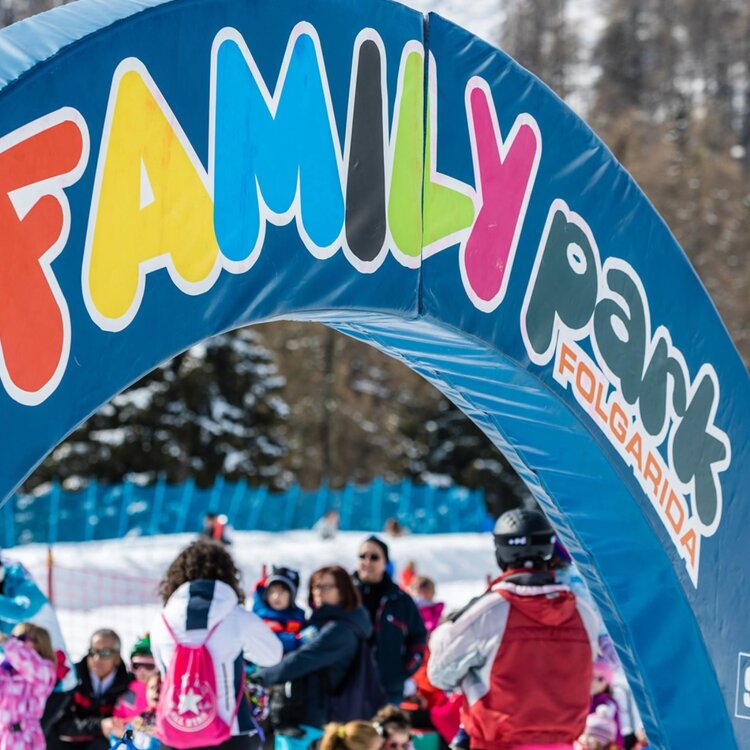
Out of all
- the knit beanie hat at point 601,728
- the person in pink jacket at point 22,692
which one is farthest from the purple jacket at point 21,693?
the knit beanie hat at point 601,728

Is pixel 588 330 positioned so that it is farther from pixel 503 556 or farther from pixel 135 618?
pixel 135 618

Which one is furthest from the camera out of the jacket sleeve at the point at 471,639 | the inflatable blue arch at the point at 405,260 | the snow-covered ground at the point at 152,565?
the snow-covered ground at the point at 152,565

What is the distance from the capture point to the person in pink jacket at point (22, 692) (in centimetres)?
584

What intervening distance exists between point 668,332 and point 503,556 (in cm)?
103

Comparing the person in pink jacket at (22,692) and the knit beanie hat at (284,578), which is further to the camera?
the knit beanie hat at (284,578)

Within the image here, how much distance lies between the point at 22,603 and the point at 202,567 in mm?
1650

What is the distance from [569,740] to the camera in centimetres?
510

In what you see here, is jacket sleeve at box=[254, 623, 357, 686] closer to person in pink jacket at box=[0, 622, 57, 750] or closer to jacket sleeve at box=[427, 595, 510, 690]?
person in pink jacket at box=[0, 622, 57, 750]

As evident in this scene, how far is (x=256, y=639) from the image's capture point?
527cm

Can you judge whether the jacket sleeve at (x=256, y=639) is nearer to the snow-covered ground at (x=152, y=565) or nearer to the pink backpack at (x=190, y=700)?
the pink backpack at (x=190, y=700)

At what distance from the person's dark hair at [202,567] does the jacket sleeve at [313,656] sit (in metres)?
1.09

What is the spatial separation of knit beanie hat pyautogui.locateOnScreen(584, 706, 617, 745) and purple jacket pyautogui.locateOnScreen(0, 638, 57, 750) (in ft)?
8.30

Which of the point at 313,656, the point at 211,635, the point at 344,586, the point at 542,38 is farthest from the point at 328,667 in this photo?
the point at 542,38

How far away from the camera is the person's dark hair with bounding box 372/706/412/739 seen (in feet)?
20.4
